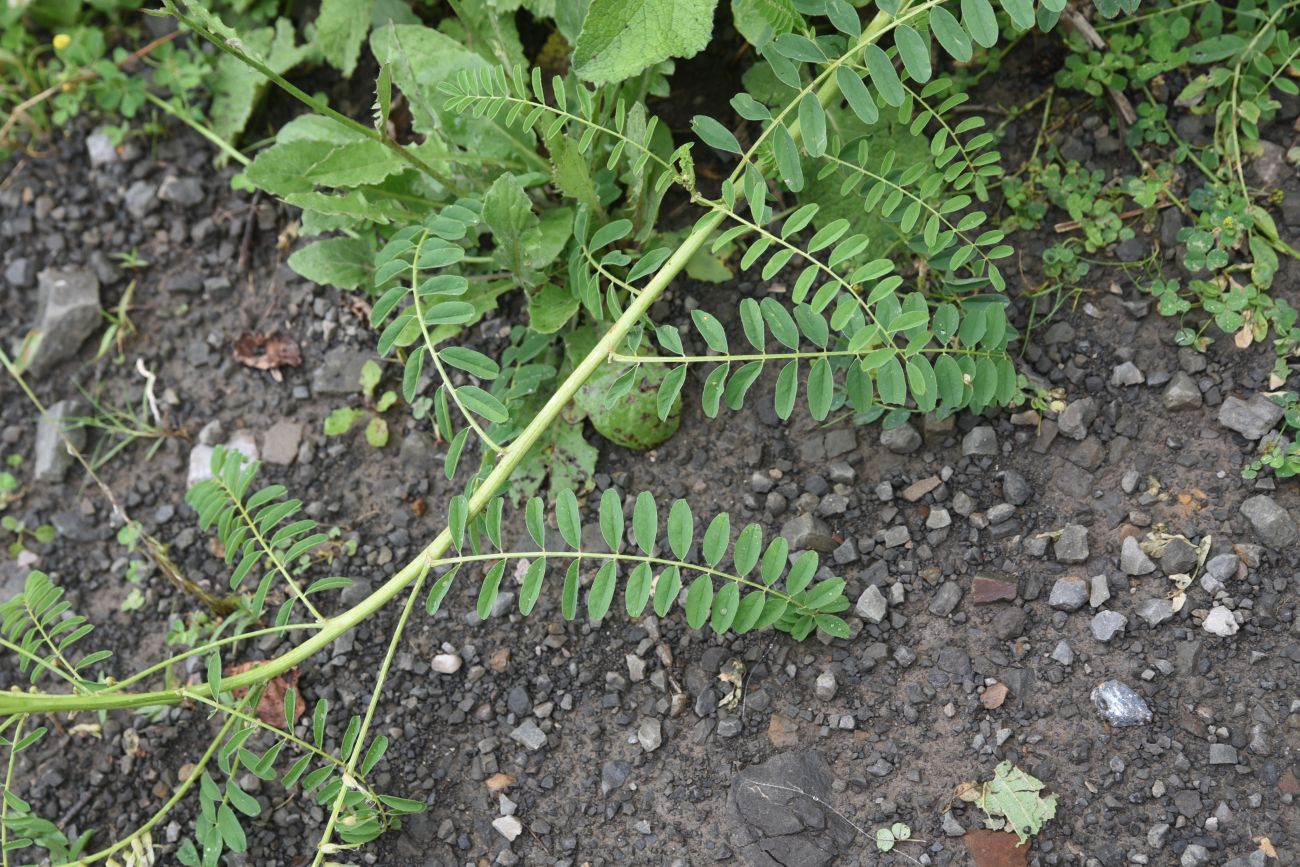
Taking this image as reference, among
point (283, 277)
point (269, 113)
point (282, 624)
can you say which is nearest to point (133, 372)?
point (283, 277)

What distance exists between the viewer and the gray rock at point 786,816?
6.34ft

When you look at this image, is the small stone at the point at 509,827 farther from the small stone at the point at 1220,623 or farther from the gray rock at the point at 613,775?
the small stone at the point at 1220,623

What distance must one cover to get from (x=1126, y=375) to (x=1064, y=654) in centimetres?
57

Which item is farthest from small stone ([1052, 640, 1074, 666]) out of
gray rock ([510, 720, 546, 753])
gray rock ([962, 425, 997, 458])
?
gray rock ([510, 720, 546, 753])

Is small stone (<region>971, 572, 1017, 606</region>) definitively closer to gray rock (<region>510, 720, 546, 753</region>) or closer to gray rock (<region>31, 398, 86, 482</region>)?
gray rock (<region>510, 720, 546, 753</region>)

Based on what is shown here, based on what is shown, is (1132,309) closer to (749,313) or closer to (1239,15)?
(1239,15)

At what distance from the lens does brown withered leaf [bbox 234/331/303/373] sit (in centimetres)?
269

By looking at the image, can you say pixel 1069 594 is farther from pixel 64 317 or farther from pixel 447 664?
pixel 64 317

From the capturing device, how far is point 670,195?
2.56 meters

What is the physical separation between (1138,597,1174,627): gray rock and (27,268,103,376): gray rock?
2.52m

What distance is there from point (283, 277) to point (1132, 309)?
6.47 ft

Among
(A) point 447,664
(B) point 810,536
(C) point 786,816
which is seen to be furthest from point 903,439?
(A) point 447,664

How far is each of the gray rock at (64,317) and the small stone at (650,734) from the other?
Result: 1.79 m

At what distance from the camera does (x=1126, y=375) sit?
2.17 metres
